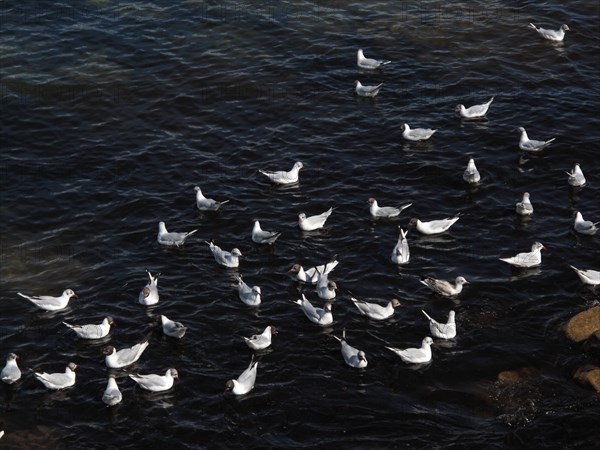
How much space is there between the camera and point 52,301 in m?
28.2

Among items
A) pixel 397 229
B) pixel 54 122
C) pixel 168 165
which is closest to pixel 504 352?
pixel 397 229

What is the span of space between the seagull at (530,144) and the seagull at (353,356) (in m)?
12.4

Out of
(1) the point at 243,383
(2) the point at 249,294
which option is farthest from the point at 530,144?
(1) the point at 243,383

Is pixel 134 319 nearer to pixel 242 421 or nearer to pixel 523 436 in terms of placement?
pixel 242 421

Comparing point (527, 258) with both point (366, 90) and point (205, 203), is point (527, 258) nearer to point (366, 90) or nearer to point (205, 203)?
point (205, 203)

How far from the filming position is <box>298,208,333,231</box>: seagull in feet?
102

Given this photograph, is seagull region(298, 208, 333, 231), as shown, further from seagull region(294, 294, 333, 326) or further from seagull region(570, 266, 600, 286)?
seagull region(570, 266, 600, 286)

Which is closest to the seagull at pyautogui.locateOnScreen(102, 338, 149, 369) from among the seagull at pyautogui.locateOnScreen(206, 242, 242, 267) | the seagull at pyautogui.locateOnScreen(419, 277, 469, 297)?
the seagull at pyautogui.locateOnScreen(206, 242, 242, 267)

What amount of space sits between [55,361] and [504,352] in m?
12.1

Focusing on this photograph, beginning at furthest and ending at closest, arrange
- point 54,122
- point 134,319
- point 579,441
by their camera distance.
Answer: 1. point 54,122
2. point 134,319
3. point 579,441

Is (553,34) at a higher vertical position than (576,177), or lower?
higher

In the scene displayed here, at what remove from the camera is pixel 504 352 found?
26.0 meters

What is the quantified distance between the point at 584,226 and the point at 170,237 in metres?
13.0

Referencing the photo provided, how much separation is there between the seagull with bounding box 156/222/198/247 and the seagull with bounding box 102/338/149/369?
5.24 meters
